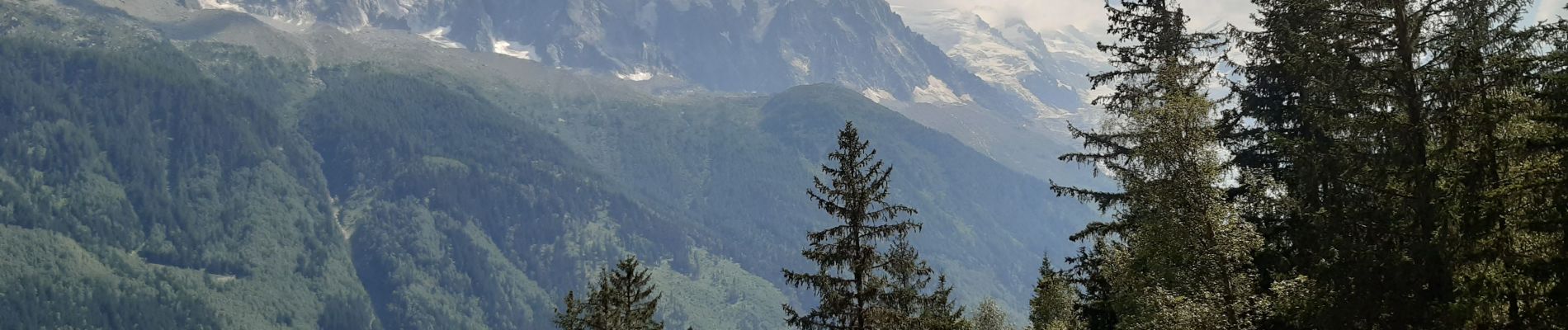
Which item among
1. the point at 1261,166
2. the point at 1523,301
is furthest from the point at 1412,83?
the point at 1261,166

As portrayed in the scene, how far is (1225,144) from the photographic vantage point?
30562mm

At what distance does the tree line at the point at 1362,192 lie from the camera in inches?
679

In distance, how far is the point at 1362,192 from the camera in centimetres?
2169

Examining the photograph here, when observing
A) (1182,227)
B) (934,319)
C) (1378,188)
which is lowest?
(934,319)

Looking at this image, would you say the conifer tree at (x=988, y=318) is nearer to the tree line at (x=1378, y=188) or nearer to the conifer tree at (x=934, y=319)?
the conifer tree at (x=934, y=319)

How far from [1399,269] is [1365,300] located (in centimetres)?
103

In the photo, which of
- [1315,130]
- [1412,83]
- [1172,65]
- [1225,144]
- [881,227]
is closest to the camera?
[1412,83]

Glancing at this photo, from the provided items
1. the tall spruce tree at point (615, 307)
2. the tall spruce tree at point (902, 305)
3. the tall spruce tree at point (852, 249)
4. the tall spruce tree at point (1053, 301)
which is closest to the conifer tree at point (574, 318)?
the tall spruce tree at point (615, 307)

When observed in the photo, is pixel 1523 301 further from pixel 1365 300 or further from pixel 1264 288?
pixel 1264 288

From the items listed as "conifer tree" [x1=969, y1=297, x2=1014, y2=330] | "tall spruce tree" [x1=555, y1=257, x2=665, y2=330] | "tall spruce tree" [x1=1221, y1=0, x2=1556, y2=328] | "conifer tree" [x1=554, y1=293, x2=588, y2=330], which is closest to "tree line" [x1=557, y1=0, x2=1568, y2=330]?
"tall spruce tree" [x1=1221, y1=0, x2=1556, y2=328]

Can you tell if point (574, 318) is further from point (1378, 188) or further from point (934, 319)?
point (1378, 188)

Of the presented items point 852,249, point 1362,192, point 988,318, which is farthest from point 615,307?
point 1362,192

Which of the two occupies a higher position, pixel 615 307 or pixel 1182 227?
pixel 1182 227

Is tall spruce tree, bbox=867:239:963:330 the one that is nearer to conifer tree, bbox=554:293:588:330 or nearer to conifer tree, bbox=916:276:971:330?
conifer tree, bbox=916:276:971:330
